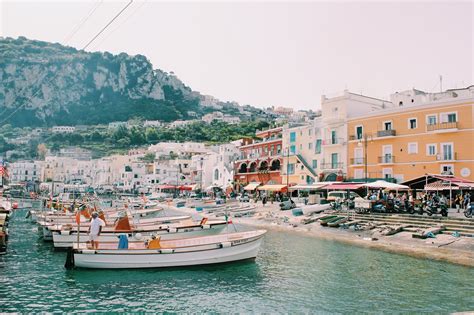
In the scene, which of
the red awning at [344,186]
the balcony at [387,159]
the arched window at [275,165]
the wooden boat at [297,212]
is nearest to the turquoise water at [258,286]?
the red awning at [344,186]

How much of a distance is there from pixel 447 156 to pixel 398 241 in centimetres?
1718

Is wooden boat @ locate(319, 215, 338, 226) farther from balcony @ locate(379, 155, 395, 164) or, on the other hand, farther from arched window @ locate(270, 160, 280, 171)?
arched window @ locate(270, 160, 280, 171)

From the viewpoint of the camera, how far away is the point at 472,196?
3503cm

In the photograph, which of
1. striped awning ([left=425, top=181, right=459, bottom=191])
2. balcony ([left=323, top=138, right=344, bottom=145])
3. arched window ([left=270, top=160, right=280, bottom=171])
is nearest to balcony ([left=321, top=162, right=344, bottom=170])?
balcony ([left=323, top=138, right=344, bottom=145])

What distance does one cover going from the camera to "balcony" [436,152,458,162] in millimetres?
36875

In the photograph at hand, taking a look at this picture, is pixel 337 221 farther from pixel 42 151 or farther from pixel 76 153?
pixel 42 151

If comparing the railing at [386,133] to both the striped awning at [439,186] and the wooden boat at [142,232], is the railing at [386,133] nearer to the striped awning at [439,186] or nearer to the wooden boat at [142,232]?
the striped awning at [439,186]

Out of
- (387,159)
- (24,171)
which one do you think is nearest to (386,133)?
(387,159)

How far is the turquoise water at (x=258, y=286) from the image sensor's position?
1346 cm

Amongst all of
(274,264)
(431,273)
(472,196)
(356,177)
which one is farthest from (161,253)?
(356,177)

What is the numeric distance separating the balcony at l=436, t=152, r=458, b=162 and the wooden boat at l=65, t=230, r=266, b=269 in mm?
25751

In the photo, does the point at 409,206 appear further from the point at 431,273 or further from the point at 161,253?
the point at 161,253

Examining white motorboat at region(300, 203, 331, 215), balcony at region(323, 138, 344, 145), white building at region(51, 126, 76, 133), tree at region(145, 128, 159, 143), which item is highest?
white building at region(51, 126, 76, 133)

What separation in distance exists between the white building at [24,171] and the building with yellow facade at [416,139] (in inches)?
4687
